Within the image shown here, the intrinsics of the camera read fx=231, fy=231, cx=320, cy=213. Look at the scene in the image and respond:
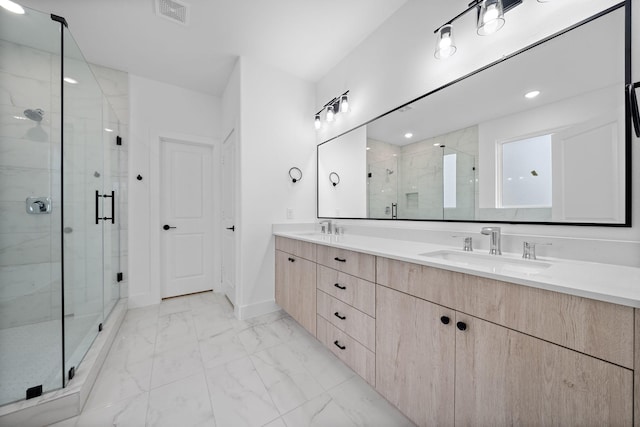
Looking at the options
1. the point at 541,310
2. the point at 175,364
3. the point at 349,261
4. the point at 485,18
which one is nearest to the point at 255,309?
the point at 175,364

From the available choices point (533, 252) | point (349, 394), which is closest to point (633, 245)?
point (533, 252)

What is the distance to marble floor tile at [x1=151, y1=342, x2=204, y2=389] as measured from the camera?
1.53 meters

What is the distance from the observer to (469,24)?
1.39m

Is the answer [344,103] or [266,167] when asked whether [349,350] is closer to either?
[266,167]

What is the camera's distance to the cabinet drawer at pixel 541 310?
1.94ft

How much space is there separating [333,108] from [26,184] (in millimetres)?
2560

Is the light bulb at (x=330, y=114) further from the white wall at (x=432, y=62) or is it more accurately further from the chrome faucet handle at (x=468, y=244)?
the chrome faucet handle at (x=468, y=244)

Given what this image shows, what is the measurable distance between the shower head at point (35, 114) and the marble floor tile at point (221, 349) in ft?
7.17

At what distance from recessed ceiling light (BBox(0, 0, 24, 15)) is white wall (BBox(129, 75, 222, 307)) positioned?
1.25 meters

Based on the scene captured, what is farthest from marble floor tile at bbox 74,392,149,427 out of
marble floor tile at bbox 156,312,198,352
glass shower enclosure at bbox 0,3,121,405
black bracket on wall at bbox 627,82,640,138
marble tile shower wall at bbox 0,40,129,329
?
black bracket on wall at bbox 627,82,640,138

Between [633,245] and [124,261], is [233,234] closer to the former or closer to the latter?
[124,261]

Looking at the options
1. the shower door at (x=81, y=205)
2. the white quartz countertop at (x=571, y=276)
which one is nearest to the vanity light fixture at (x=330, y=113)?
the white quartz countertop at (x=571, y=276)

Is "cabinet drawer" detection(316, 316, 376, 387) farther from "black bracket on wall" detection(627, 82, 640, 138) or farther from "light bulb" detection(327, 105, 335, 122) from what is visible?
"light bulb" detection(327, 105, 335, 122)

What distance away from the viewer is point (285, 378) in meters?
1.53
